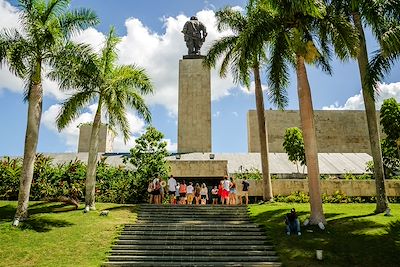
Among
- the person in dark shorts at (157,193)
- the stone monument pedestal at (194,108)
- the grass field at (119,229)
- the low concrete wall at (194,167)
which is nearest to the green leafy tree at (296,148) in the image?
the stone monument pedestal at (194,108)

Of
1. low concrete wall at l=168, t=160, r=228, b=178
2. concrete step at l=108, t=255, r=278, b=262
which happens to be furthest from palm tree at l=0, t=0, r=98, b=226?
low concrete wall at l=168, t=160, r=228, b=178

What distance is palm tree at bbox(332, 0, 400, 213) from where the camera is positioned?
551 inches

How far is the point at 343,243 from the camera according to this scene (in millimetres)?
13531

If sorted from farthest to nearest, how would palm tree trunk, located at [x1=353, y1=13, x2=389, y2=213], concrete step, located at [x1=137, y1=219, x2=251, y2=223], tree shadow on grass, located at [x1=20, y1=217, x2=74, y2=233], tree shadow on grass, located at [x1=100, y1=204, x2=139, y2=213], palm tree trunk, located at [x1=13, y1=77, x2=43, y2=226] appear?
tree shadow on grass, located at [x1=100, y1=204, x2=139, y2=213] → concrete step, located at [x1=137, y1=219, x2=251, y2=223] → palm tree trunk, located at [x1=353, y1=13, x2=389, y2=213] → palm tree trunk, located at [x1=13, y1=77, x2=43, y2=226] → tree shadow on grass, located at [x1=20, y1=217, x2=74, y2=233]

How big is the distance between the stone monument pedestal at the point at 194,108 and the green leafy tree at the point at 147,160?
8.18m

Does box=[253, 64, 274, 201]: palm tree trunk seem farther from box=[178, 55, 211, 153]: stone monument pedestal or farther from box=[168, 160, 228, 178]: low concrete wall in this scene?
box=[178, 55, 211, 153]: stone monument pedestal

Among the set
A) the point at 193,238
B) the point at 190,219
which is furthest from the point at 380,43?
the point at 190,219

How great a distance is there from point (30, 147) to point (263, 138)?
40.7ft

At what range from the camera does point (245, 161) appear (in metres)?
33.0

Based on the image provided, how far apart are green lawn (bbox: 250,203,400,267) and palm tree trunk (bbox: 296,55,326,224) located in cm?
81

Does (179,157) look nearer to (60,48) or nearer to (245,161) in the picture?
(245,161)

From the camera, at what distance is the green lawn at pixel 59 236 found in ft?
41.3

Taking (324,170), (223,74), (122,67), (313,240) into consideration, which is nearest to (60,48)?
(122,67)

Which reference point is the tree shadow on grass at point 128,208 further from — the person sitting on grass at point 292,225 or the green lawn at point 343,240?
the person sitting on grass at point 292,225
